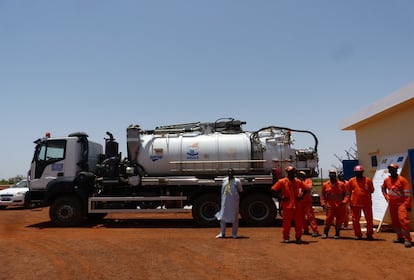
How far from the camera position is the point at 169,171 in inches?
520

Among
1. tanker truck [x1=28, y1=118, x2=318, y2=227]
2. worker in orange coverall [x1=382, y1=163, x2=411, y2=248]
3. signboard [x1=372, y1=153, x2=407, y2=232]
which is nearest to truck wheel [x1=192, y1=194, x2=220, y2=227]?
tanker truck [x1=28, y1=118, x2=318, y2=227]

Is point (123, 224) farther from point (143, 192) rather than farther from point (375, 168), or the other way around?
point (375, 168)

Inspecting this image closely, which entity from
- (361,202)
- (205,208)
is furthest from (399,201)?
(205,208)

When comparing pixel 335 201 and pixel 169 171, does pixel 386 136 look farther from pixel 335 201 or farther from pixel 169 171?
pixel 169 171

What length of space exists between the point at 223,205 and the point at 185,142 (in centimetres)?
352

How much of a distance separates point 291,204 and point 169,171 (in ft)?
16.7

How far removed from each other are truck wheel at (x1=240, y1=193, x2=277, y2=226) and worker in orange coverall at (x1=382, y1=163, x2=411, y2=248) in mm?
3872

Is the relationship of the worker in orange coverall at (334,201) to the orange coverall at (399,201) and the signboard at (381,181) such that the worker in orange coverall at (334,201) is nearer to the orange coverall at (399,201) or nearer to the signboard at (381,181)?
the orange coverall at (399,201)

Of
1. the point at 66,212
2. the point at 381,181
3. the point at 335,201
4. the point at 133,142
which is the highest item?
the point at 133,142

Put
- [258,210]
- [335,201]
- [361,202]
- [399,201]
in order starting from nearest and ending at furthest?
[399,201] → [361,202] → [335,201] → [258,210]

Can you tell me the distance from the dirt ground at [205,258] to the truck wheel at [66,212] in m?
1.98

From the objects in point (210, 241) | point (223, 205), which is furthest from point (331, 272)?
point (223, 205)

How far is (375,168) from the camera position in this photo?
43.5 ft

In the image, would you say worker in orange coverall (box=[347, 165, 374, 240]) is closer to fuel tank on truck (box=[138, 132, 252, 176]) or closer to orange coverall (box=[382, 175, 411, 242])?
orange coverall (box=[382, 175, 411, 242])
